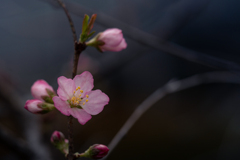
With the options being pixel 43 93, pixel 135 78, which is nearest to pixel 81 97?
pixel 43 93

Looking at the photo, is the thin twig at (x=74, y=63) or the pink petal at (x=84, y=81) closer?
the thin twig at (x=74, y=63)

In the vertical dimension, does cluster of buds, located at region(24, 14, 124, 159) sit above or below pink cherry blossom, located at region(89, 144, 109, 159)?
above

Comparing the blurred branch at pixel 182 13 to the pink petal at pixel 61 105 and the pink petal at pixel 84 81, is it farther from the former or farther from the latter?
the pink petal at pixel 61 105

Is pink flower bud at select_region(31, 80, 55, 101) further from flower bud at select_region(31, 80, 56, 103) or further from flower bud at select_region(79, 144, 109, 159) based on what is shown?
flower bud at select_region(79, 144, 109, 159)

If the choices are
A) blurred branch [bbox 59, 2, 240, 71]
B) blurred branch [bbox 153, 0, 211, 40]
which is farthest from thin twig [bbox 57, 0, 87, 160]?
blurred branch [bbox 153, 0, 211, 40]

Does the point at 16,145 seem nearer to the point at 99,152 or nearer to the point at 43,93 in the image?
the point at 43,93

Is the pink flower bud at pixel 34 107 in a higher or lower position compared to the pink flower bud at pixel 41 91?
lower

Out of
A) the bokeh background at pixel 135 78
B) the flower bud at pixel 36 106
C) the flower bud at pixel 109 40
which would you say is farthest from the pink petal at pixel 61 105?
the bokeh background at pixel 135 78
